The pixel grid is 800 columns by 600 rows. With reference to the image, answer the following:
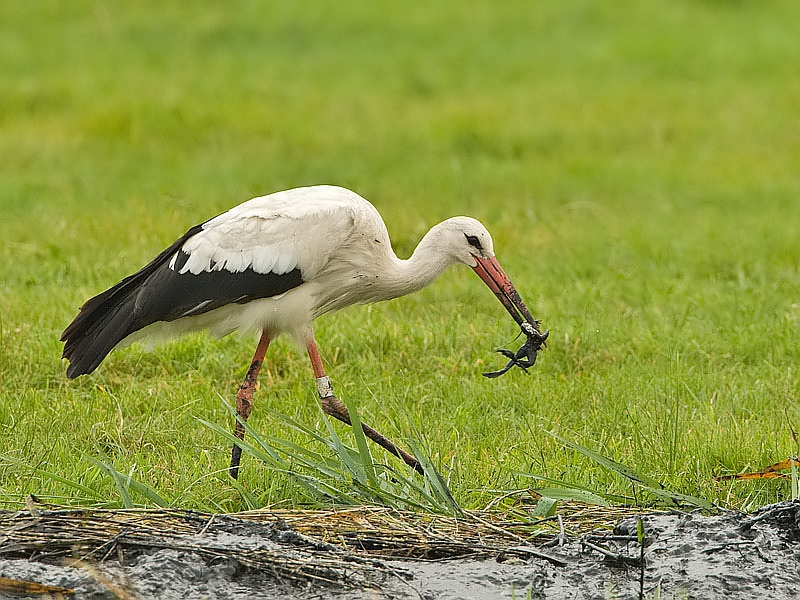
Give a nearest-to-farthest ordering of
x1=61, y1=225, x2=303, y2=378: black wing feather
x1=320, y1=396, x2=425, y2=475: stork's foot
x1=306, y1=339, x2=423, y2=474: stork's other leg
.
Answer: x1=320, y1=396, x2=425, y2=475: stork's foot, x1=306, y1=339, x2=423, y2=474: stork's other leg, x1=61, y1=225, x2=303, y2=378: black wing feather

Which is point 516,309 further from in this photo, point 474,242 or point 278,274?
point 278,274

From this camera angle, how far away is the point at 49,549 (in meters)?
3.89

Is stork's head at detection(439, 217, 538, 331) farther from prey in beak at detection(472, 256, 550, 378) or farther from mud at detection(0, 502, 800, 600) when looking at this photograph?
mud at detection(0, 502, 800, 600)

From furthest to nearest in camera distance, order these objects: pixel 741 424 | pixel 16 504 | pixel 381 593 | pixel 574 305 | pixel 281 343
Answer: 1. pixel 574 305
2. pixel 281 343
3. pixel 741 424
4. pixel 16 504
5. pixel 381 593

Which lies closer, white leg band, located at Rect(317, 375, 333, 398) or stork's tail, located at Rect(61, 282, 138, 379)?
stork's tail, located at Rect(61, 282, 138, 379)

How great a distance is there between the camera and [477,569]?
13.0 feet

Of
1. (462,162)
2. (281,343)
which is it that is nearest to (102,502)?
(281,343)

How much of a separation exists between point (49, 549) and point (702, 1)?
1380 cm

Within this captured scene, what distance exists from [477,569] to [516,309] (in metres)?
1.66

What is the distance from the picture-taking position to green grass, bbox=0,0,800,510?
5.38 m

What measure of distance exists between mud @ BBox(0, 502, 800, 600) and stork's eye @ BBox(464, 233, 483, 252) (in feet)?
5.34

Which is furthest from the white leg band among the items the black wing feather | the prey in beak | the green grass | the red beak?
the red beak

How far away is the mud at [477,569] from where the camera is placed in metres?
3.79

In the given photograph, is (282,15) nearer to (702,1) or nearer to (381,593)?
(702,1)
